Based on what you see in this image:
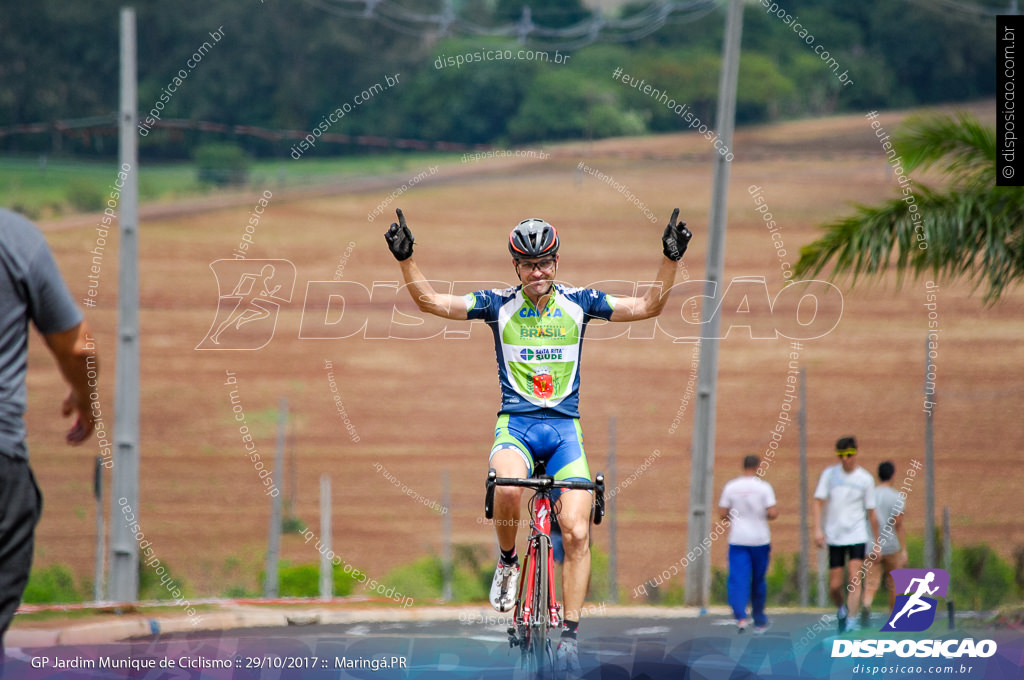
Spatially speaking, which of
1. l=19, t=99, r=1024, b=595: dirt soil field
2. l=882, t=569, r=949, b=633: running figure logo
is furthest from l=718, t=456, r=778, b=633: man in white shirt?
l=19, t=99, r=1024, b=595: dirt soil field

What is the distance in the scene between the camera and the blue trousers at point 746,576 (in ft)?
37.0

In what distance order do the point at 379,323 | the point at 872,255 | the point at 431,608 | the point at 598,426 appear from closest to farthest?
the point at 872,255 → the point at 431,608 → the point at 598,426 → the point at 379,323

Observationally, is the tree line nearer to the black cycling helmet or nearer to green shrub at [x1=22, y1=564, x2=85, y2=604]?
green shrub at [x1=22, y1=564, x2=85, y2=604]

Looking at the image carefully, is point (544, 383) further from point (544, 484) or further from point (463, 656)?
point (463, 656)

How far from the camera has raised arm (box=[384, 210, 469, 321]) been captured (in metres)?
7.13

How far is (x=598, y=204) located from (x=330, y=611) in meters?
28.4

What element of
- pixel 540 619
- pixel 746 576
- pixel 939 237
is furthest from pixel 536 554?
pixel 939 237

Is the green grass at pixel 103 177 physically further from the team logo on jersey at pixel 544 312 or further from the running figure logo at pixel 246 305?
the team logo on jersey at pixel 544 312

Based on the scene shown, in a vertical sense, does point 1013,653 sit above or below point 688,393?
below

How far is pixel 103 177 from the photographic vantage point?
3731cm

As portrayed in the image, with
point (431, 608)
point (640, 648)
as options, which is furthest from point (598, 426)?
point (640, 648)

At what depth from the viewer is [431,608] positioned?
42.0 ft

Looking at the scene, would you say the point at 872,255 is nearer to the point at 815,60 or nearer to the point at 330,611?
the point at 330,611

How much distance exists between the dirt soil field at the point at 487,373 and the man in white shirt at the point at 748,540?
46.6 ft
